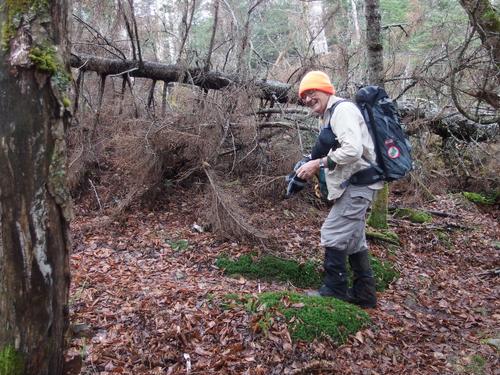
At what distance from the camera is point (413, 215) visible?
303 inches

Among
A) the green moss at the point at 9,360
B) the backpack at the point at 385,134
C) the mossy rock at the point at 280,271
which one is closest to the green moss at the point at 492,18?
the backpack at the point at 385,134

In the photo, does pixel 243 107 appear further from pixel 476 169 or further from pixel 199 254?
pixel 476 169

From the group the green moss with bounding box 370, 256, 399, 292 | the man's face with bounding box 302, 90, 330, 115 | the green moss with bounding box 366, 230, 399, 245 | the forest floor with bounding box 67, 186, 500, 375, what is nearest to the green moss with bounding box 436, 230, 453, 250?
the forest floor with bounding box 67, 186, 500, 375

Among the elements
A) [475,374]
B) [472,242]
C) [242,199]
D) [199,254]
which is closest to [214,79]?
[242,199]

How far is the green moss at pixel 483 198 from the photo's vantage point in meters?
9.35

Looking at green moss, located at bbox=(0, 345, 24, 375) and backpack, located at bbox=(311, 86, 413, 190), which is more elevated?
backpack, located at bbox=(311, 86, 413, 190)

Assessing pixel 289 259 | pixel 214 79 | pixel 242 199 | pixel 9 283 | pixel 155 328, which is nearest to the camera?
pixel 9 283

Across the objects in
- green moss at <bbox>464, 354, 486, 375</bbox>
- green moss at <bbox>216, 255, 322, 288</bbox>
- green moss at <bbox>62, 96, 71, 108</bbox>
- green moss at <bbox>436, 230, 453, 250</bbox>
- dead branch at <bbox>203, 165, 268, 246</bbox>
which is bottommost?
green moss at <bbox>464, 354, 486, 375</bbox>

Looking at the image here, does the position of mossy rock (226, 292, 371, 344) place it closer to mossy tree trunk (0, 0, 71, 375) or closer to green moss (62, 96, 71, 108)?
mossy tree trunk (0, 0, 71, 375)

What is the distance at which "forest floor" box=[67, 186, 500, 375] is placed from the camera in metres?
3.48

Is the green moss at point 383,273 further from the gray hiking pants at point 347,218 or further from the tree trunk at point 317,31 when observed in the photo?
the tree trunk at point 317,31

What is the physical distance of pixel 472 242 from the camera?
699 centimetres

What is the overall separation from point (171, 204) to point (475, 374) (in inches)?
182

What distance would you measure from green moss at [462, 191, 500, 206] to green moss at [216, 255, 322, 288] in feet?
18.5
